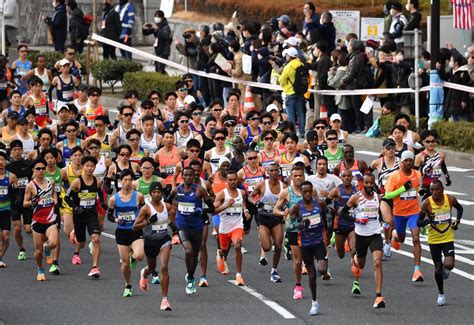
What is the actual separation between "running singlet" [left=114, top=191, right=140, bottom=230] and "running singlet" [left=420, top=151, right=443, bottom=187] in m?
4.55

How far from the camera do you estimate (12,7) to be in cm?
4306

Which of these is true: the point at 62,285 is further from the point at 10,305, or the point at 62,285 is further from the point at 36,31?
the point at 36,31

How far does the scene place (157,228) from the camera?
760 inches

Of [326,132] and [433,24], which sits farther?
[433,24]

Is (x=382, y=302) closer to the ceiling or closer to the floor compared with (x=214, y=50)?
closer to the floor

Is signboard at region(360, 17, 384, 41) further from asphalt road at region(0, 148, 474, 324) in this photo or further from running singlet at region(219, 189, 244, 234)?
running singlet at region(219, 189, 244, 234)

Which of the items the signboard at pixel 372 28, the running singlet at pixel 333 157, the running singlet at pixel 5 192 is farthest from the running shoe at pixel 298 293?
the signboard at pixel 372 28

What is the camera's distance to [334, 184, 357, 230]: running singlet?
2031cm

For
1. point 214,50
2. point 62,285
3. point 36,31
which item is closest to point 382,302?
point 62,285

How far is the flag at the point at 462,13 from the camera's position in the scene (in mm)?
30391

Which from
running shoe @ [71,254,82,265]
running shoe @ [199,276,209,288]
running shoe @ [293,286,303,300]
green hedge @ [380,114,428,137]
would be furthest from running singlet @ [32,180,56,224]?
green hedge @ [380,114,428,137]

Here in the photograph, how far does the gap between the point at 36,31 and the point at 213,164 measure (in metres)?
26.2

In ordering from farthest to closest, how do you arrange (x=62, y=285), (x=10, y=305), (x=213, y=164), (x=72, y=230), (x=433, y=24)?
(x=433, y=24) → (x=213, y=164) → (x=72, y=230) → (x=62, y=285) → (x=10, y=305)

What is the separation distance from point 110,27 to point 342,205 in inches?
797
